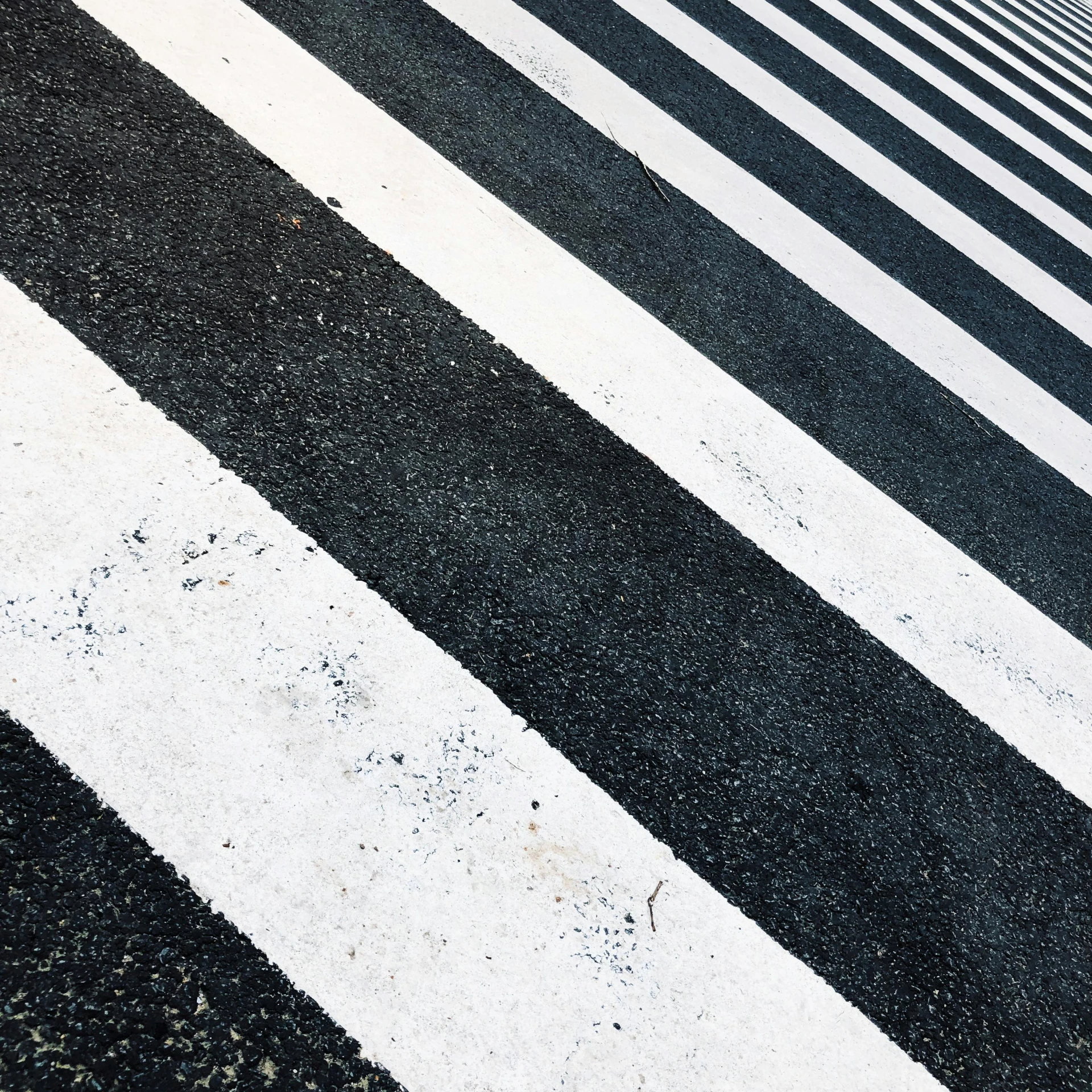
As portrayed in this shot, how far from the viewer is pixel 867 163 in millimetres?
4449

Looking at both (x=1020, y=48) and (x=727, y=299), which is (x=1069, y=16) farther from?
(x=727, y=299)

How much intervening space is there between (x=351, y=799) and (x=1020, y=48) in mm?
7565

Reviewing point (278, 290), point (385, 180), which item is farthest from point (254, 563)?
point (385, 180)

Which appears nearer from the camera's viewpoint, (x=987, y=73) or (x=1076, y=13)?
(x=987, y=73)

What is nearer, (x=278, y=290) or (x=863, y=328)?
(x=278, y=290)

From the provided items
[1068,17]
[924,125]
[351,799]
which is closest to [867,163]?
[924,125]

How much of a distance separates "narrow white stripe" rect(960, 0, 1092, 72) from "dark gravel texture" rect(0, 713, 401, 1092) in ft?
26.2

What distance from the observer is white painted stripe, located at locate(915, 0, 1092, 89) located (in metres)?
6.45

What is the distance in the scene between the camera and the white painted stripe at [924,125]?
489 centimetres

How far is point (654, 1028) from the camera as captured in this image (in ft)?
5.65

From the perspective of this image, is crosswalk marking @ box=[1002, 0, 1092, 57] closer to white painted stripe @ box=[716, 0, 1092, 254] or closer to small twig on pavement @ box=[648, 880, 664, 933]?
white painted stripe @ box=[716, 0, 1092, 254]

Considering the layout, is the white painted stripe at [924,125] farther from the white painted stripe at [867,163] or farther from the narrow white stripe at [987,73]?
the narrow white stripe at [987,73]

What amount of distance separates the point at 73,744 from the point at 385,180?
2052 mm

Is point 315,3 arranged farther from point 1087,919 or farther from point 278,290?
point 1087,919
